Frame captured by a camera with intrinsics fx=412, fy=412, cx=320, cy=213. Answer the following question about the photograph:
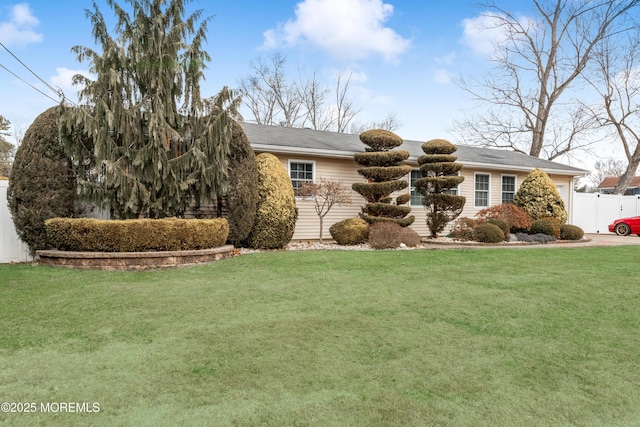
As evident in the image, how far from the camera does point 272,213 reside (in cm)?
980

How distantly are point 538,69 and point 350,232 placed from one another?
808 inches

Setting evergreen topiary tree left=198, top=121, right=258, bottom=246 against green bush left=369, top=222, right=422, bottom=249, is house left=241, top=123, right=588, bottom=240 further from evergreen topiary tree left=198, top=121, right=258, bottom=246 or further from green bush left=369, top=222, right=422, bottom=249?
green bush left=369, top=222, right=422, bottom=249

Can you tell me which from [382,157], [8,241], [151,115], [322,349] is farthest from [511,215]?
[8,241]

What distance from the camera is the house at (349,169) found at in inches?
483

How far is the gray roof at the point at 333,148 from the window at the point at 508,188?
0.57 meters

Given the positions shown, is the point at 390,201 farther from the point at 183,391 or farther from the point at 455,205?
the point at 183,391

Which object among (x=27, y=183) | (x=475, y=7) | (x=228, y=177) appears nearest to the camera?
(x=27, y=183)

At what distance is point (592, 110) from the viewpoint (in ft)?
81.2

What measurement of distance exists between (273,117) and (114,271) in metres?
24.1

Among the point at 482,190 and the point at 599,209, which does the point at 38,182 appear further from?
the point at 599,209

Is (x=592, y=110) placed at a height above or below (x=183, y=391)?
above

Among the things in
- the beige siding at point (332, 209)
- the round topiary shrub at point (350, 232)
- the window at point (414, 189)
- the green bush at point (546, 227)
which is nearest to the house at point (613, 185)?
the green bush at point (546, 227)

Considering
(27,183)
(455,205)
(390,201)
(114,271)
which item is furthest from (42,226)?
(455,205)

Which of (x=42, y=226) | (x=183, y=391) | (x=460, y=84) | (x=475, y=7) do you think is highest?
(x=475, y=7)
